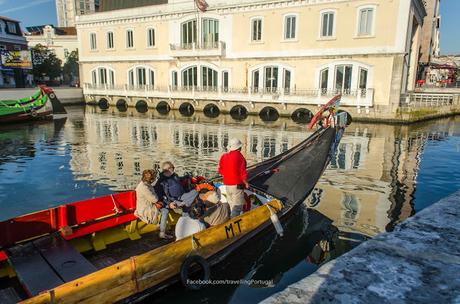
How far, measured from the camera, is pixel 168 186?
8109 mm

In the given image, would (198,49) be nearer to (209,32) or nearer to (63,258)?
(209,32)

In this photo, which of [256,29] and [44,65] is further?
[44,65]

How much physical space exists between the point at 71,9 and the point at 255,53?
6914cm

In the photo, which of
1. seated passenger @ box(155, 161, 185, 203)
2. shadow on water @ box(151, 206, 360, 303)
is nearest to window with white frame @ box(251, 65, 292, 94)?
shadow on water @ box(151, 206, 360, 303)

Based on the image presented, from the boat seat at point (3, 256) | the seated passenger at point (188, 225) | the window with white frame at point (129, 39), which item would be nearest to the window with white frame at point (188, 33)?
the window with white frame at point (129, 39)

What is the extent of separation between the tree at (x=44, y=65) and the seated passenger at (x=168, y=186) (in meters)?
60.2

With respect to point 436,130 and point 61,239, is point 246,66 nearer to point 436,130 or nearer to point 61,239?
point 436,130

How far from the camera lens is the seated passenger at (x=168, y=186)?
8.09 meters

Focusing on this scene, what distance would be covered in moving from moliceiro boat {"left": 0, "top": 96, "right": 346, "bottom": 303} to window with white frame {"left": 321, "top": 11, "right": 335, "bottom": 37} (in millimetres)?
23141

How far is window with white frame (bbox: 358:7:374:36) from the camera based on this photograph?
Result: 1082 inches

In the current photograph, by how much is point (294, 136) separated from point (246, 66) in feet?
42.4

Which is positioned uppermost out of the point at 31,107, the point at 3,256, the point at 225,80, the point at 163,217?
the point at 225,80

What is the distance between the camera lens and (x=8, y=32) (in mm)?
49125

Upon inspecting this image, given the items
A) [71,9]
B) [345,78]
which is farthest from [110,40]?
[71,9]
